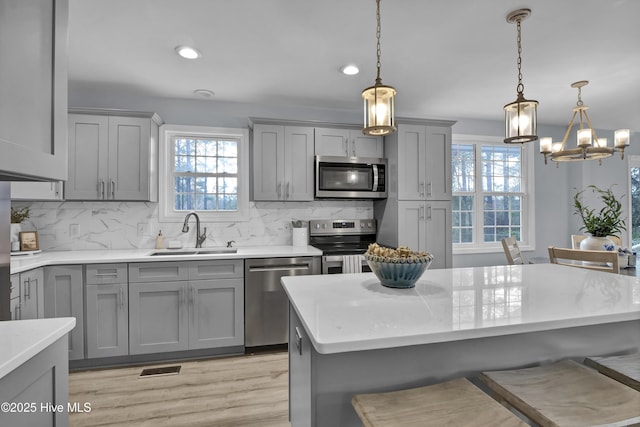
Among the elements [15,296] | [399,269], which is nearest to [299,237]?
[399,269]

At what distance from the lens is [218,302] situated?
299 cm

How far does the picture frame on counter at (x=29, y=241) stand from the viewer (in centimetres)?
290

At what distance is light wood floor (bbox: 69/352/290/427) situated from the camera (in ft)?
6.81

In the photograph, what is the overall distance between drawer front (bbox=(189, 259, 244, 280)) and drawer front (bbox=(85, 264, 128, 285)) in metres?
0.55

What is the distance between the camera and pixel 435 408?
1003 millimetres

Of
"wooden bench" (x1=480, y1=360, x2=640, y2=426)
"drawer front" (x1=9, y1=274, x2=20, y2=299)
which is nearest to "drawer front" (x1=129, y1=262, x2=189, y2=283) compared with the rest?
"drawer front" (x1=9, y1=274, x2=20, y2=299)

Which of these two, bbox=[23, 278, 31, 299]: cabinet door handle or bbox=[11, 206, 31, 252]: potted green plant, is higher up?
bbox=[11, 206, 31, 252]: potted green plant

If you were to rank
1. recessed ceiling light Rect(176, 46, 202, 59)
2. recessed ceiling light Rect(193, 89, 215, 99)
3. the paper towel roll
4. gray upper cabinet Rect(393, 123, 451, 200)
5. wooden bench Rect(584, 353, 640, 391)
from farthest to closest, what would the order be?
the paper towel roll < gray upper cabinet Rect(393, 123, 451, 200) < recessed ceiling light Rect(193, 89, 215, 99) < recessed ceiling light Rect(176, 46, 202, 59) < wooden bench Rect(584, 353, 640, 391)

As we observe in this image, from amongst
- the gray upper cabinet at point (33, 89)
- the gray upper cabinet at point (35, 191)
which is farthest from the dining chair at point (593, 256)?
the gray upper cabinet at point (35, 191)

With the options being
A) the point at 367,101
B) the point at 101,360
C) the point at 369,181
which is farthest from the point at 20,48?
the point at 369,181

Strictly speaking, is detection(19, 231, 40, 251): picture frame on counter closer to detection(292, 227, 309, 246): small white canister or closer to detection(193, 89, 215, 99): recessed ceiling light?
detection(193, 89, 215, 99): recessed ceiling light

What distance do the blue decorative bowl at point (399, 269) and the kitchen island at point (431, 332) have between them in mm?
47

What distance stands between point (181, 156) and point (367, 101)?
272 cm

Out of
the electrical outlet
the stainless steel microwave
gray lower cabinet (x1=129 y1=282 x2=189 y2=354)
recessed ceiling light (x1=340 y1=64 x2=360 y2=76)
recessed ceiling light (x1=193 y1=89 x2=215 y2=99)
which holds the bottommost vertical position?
gray lower cabinet (x1=129 y1=282 x2=189 y2=354)
